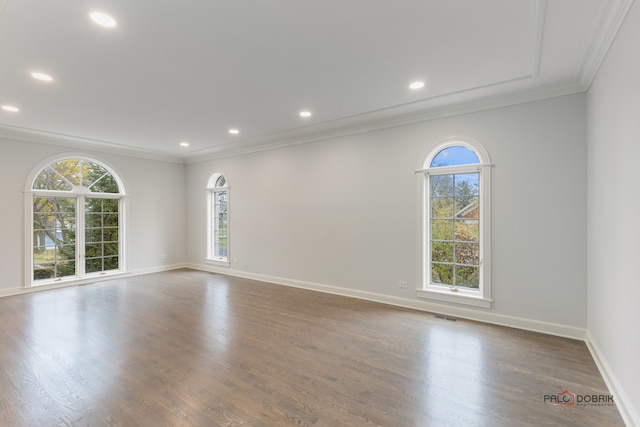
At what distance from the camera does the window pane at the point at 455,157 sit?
416 cm

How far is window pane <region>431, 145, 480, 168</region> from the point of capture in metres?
4.16

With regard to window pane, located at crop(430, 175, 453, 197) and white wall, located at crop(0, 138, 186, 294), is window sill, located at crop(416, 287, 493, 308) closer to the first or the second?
window pane, located at crop(430, 175, 453, 197)

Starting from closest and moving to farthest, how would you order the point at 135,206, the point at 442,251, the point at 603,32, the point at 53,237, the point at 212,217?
the point at 603,32, the point at 442,251, the point at 53,237, the point at 135,206, the point at 212,217

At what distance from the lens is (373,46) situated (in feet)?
8.77

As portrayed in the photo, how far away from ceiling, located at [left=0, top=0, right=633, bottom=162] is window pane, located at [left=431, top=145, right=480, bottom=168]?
1.76 ft

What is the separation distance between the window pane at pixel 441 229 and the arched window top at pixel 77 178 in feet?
21.7

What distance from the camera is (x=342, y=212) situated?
5227 mm

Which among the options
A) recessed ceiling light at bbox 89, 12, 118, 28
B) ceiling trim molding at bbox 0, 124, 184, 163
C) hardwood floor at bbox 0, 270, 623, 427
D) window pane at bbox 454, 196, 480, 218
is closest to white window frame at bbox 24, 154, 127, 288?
ceiling trim molding at bbox 0, 124, 184, 163

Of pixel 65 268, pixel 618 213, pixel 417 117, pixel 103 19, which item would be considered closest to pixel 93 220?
pixel 65 268

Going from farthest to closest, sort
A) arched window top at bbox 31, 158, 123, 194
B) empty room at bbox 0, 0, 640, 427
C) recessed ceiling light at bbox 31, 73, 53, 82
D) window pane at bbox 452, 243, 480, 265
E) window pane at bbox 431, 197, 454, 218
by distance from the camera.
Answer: arched window top at bbox 31, 158, 123, 194 → window pane at bbox 431, 197, 454, 218 → window pane at bbox 452, 243, 480, 265 → recessed ceiling light at bbox 31, 73, 53, 82 → empty room at bbox 0, 0, 640, 427

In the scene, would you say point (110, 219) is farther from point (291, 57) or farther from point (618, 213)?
point (618, 213)

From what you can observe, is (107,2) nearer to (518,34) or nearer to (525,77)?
(518,34)

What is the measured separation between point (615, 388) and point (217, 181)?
737cm

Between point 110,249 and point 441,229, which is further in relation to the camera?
point 110,249
